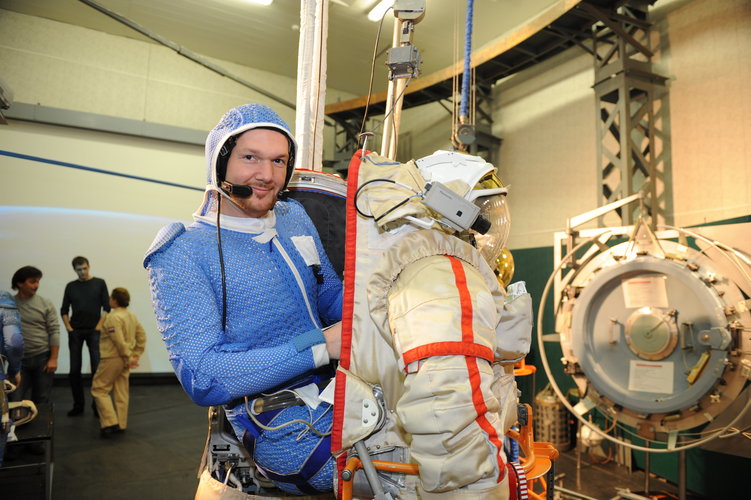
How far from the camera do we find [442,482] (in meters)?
0.97

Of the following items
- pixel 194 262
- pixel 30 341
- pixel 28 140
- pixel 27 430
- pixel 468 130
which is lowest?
pixel 27 430

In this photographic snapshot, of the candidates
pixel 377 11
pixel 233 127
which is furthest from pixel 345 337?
pixel 377 11

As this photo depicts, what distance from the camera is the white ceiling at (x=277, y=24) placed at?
6375mm

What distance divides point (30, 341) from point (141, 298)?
11.0ft

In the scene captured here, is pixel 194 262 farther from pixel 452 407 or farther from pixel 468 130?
pixel 468 130

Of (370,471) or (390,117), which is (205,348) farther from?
(390,117)

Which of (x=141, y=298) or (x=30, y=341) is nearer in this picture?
(x=30, y=341)

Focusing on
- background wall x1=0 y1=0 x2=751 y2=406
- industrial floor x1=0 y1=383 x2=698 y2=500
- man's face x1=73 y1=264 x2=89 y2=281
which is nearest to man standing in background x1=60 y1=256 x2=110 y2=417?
man's face x1=73 y1=264 x2=89 y2=281

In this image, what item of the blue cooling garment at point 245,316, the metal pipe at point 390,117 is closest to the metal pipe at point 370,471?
the blue cooling garment at point 245,316

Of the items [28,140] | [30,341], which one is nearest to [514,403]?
[30,341]

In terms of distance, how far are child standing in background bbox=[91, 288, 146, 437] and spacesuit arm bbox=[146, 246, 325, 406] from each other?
439cm

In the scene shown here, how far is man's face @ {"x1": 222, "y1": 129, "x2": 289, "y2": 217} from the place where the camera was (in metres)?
1.45

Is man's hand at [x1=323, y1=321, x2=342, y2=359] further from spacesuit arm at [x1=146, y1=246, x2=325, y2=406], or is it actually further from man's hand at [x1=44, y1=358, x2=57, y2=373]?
man's hand at [x1=44, y1=358, x2=57, y2=373]

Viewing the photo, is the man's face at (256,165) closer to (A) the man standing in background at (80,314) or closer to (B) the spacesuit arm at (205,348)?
(B) the spacesuit arm at (205,348)
